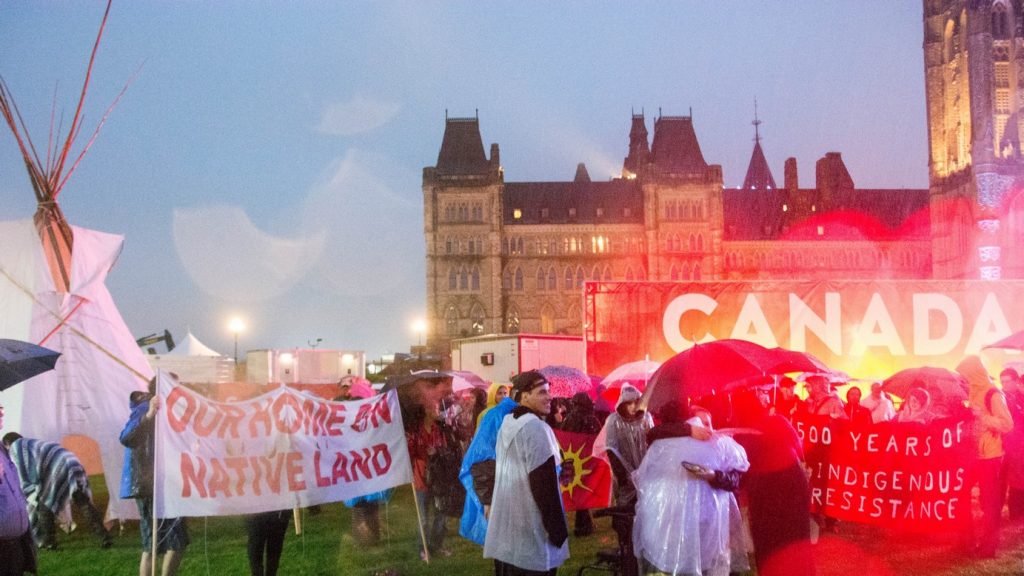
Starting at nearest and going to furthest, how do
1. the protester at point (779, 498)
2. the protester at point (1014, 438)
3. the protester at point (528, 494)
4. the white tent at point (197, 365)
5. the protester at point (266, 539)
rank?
the protester at point (528, 494) → the protester at point (779, 498) → the protester at point (266, 539) → the protester at point (1014, 438) → the white tent at point (197, 365)

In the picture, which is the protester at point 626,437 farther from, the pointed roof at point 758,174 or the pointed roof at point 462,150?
the pointed roof at point 758,174

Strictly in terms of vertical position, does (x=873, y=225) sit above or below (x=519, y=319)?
above

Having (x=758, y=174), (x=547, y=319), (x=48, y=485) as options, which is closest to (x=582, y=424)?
(x=48, y=485)

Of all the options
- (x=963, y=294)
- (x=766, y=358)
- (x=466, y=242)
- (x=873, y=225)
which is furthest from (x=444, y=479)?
(x=873, y=225)

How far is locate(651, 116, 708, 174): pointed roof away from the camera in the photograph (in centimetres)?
5872

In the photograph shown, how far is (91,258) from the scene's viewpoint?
42.5ft

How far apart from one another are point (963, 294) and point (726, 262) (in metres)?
42.4

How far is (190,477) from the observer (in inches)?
266

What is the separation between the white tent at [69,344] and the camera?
38.1 ft

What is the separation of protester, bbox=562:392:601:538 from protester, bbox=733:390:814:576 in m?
4.52

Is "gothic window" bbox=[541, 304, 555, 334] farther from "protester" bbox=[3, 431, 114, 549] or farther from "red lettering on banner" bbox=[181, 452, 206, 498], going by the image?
"red lettering on banner" bbox=[181, 452, 206, 498]

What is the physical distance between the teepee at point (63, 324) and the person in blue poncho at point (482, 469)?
669 centimetres

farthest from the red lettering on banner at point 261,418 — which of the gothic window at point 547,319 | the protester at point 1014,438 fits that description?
the gothic window at point 547,319

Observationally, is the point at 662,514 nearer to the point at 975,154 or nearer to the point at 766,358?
the point at 766,358
